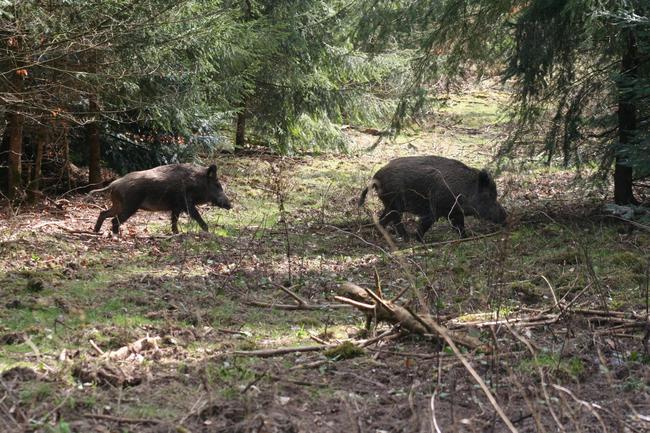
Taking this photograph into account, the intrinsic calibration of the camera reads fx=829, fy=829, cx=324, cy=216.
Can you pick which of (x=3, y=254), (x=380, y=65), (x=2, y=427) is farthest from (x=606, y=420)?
(x=380, y=65)

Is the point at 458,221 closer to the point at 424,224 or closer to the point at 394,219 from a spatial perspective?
the point at 424,224

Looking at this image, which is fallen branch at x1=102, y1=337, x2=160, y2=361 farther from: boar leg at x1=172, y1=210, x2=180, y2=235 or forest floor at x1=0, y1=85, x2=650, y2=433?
boar leg at x1=172, y1=210, x2=180, y2=235

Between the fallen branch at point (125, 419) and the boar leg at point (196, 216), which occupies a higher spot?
the fallen branch at point (125, 419)

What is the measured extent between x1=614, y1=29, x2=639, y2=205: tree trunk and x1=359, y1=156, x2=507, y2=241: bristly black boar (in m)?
1.85

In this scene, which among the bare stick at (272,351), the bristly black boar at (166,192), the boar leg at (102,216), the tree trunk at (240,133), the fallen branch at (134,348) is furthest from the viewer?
the tree trunk at (240,133)

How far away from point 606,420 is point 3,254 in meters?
7.23

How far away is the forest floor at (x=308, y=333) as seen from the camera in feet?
16.1

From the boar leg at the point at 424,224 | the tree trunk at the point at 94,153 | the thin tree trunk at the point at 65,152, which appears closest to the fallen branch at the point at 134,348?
the boar leg at the point at 424,224

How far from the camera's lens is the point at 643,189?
44.6 feet

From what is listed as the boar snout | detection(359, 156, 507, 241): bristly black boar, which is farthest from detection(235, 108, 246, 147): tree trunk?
detection(359, 156, 507, 241): bristly black boar

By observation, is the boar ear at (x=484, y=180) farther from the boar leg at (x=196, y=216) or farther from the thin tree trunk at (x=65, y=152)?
the thin tree trunk at (x=65, y=152)

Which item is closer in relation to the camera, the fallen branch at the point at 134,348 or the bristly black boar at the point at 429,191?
the fallen branch at the point at 134,348

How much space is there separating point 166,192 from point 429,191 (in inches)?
158

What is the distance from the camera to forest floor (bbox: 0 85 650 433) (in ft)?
16.1
